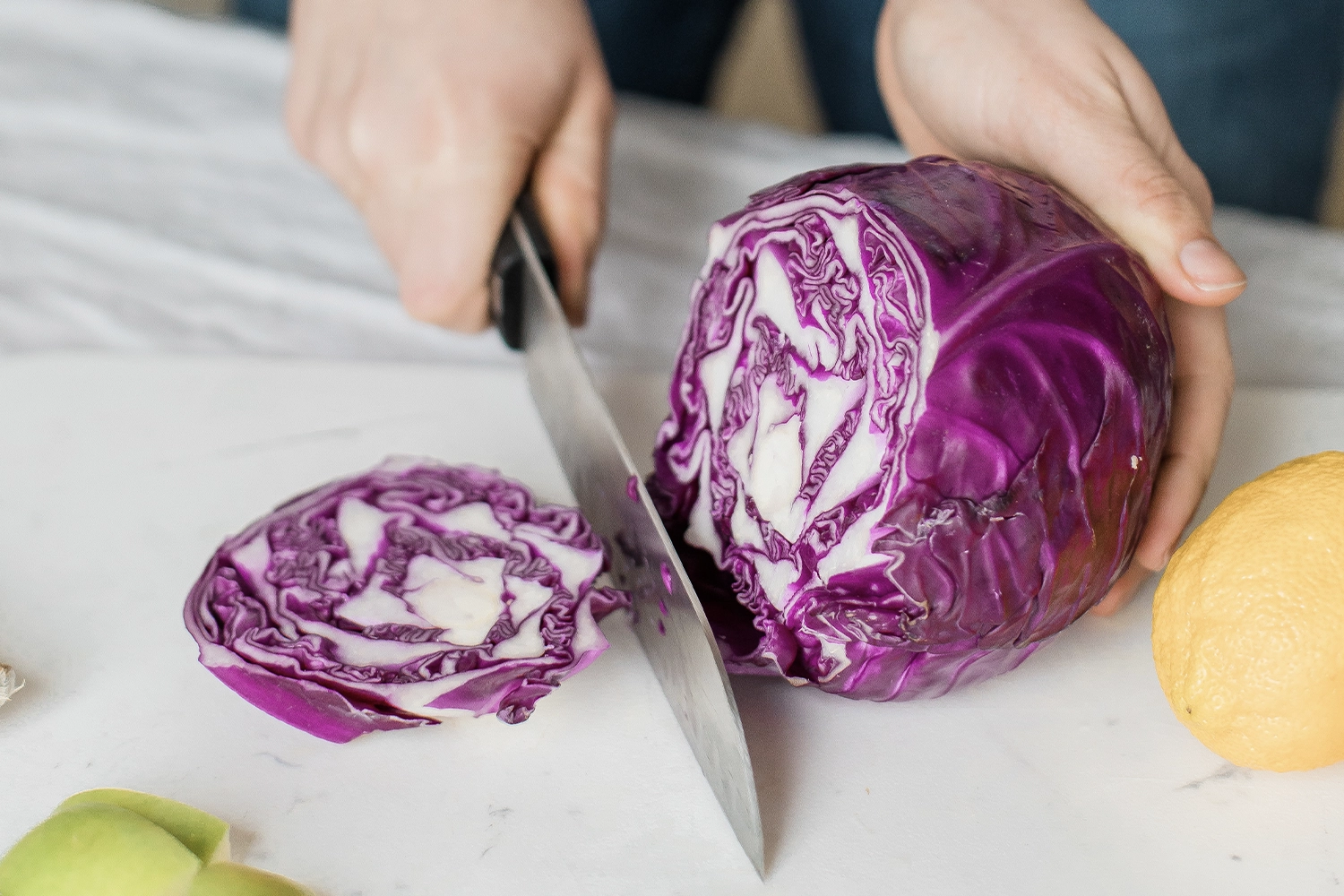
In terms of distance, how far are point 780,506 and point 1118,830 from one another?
39 centimetres

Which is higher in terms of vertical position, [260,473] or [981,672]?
[981,672]

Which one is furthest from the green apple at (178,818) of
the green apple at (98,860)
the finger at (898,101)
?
the finger at (898,101)

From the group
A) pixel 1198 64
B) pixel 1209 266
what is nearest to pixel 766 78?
pixel 1198 64

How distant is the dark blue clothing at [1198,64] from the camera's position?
1.95m

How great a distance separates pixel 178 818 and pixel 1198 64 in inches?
73.4

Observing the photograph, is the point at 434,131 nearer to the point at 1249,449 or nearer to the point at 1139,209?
the point at 1139,209

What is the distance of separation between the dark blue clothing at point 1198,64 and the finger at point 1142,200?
34.3 inches

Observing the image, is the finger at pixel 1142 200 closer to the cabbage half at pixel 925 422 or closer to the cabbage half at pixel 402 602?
the cabbage half at pixel 925 422

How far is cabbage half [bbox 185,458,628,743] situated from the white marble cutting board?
6cm

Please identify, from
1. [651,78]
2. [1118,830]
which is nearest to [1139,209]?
[1118,830]

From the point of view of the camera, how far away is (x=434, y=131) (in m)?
1.55

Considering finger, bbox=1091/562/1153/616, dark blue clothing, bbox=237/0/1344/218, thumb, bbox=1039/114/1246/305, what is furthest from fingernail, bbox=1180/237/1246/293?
dark blue clothing, bbox=237/0/1344/218

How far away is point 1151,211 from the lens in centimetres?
110

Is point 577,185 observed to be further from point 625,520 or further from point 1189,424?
point 1189,424
